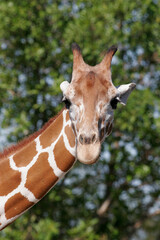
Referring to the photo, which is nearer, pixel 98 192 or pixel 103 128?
pixel 103 128

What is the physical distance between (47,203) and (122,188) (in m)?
2.01

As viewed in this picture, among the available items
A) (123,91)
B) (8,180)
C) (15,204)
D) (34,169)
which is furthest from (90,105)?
(15,204)

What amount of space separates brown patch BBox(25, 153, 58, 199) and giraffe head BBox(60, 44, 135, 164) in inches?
23.8

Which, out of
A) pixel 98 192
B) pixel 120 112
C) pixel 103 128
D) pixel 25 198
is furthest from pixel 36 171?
pixel 98 192

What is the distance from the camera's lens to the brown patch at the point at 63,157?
15.8 feet

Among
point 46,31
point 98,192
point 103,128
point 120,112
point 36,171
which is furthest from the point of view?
point 98,192

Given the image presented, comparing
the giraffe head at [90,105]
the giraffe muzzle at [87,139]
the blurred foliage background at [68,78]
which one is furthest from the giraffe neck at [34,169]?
the blurred foliage background at [68,78]

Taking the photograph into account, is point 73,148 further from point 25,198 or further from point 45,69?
point 45,69

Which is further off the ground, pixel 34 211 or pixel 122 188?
pixel 34 211

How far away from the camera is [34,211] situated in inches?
415

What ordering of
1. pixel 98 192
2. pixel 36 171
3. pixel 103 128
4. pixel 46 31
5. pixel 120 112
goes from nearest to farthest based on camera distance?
pixel 103 128 < pixel 36 171 < pixel 120 112 < pixel 46 31 < pixel 98 192

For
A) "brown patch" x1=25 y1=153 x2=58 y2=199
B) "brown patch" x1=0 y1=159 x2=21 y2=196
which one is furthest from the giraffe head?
"brown patch" x1=0 y1=159 x2=21 y2=196

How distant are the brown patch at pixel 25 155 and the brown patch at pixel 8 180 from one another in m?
0.12

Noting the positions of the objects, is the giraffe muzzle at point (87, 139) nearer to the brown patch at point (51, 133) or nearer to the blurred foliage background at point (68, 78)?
the brown patch at point (51, 133)
